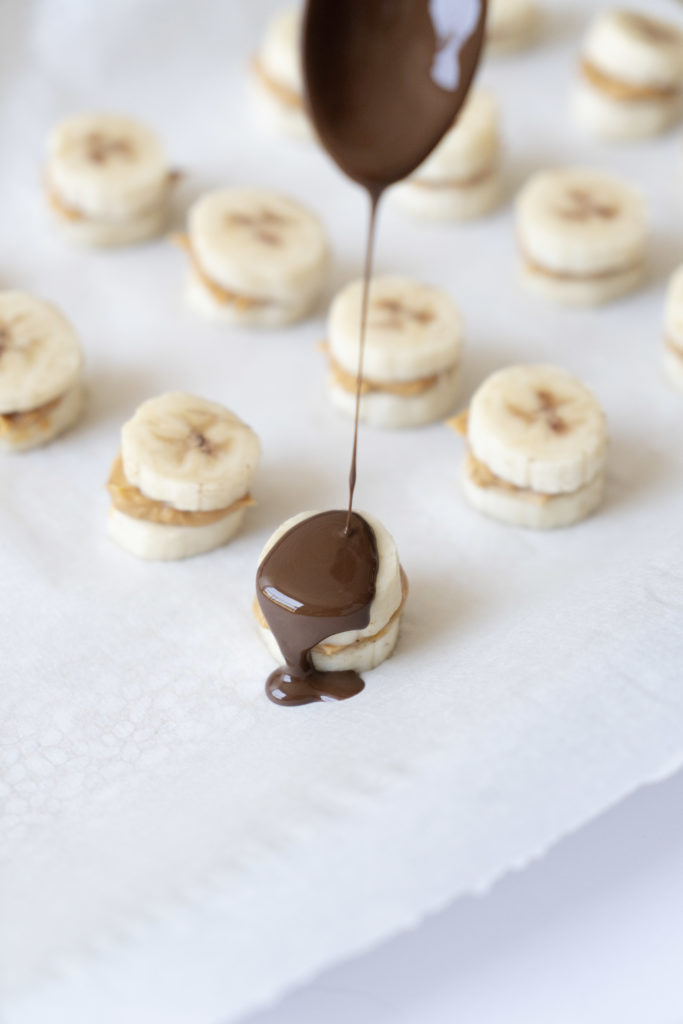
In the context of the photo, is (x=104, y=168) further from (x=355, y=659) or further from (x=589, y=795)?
(x=589, y=795)

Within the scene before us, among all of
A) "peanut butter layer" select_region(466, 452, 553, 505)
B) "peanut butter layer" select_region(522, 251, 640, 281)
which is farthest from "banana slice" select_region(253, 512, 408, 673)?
"peanut butter layer" select_region(522, 251, 640, 281)

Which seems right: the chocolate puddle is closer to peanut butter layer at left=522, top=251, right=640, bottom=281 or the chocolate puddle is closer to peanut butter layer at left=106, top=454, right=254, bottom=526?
peanut butter layer at left=106, top=454, right=254, bottom=526

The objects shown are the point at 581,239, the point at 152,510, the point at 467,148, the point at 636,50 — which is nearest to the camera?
the point at 152,510

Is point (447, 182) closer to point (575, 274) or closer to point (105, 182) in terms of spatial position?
point (575, 274)

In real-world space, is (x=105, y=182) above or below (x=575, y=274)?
above

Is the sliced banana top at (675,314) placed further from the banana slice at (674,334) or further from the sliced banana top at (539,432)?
the sliced banana top at (539,432)

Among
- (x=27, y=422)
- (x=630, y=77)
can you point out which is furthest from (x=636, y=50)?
(x=27, y=422)

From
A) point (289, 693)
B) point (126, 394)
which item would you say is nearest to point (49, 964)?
point (289, 693)
